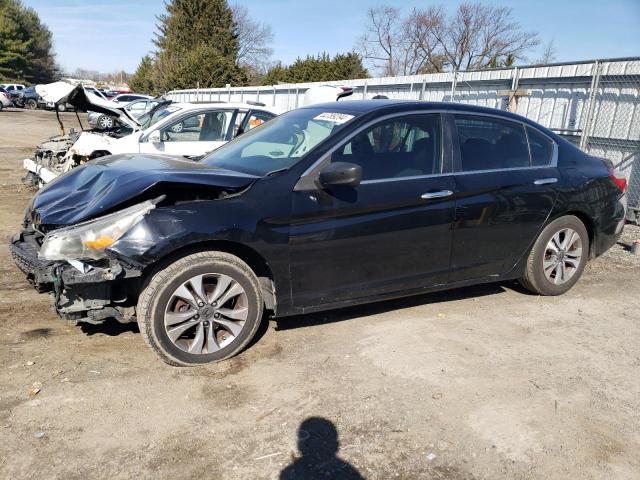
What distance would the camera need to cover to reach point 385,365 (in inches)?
141

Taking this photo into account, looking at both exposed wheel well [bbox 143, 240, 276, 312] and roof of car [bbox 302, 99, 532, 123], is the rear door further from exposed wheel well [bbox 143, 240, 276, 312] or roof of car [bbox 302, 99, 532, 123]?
exposed wheel well [bbox 143, 240, 276, 312]

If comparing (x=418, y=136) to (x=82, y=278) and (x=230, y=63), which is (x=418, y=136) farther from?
(x=230, y=63)

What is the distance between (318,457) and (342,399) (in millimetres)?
560

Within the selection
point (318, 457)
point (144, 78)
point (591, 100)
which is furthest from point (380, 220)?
point (144, 78)

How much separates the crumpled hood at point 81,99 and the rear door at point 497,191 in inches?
242

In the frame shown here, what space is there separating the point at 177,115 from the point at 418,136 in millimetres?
5374

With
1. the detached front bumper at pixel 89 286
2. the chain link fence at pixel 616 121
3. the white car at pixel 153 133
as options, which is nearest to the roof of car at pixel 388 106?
the detached front bumper at pixel 89 286

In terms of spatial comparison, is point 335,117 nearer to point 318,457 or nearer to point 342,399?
point 342,399

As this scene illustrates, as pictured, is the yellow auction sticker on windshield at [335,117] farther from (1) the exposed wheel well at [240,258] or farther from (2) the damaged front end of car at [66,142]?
(2) the damaged front end of car at [66,142]

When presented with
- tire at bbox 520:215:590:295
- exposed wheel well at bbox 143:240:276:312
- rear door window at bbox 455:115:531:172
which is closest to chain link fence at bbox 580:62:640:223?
tire at bbox 520:215:590:295

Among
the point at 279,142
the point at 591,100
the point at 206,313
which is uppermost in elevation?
the point at 591,100

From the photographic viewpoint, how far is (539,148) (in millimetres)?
4652

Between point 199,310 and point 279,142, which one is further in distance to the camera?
point 279,142

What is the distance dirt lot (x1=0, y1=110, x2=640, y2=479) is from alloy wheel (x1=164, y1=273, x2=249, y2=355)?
187mm
